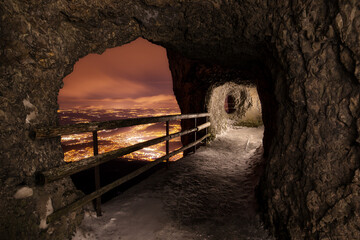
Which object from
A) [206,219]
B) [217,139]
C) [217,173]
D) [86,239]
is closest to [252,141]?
[217,139]

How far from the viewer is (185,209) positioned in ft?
8.62

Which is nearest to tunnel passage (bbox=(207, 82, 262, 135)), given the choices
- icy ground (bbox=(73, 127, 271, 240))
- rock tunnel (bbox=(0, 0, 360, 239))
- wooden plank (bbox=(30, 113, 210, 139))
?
icy ground (bbox=(73, 127, 271, 240))

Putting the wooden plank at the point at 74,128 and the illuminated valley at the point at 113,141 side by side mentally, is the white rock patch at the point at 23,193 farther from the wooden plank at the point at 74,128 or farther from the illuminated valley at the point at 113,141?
the illuminated valley at the point at 113,141

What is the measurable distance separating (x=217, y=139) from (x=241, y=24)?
4.93 m

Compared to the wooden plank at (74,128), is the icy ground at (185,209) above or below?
below

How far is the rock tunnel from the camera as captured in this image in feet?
5.20

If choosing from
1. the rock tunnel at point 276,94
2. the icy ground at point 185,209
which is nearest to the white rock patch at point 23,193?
the rock tunnel at point 276,94

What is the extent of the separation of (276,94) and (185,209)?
2.15m

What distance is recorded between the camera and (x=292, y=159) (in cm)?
219

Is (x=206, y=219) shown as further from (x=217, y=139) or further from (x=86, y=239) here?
(x=217, y=139)

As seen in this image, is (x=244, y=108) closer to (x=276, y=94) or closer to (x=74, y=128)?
(x=276, y=94)

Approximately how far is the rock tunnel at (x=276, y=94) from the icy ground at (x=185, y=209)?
1.01 feet

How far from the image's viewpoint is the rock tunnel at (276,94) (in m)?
1.59

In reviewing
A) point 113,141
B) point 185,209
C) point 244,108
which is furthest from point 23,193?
point 113,141
